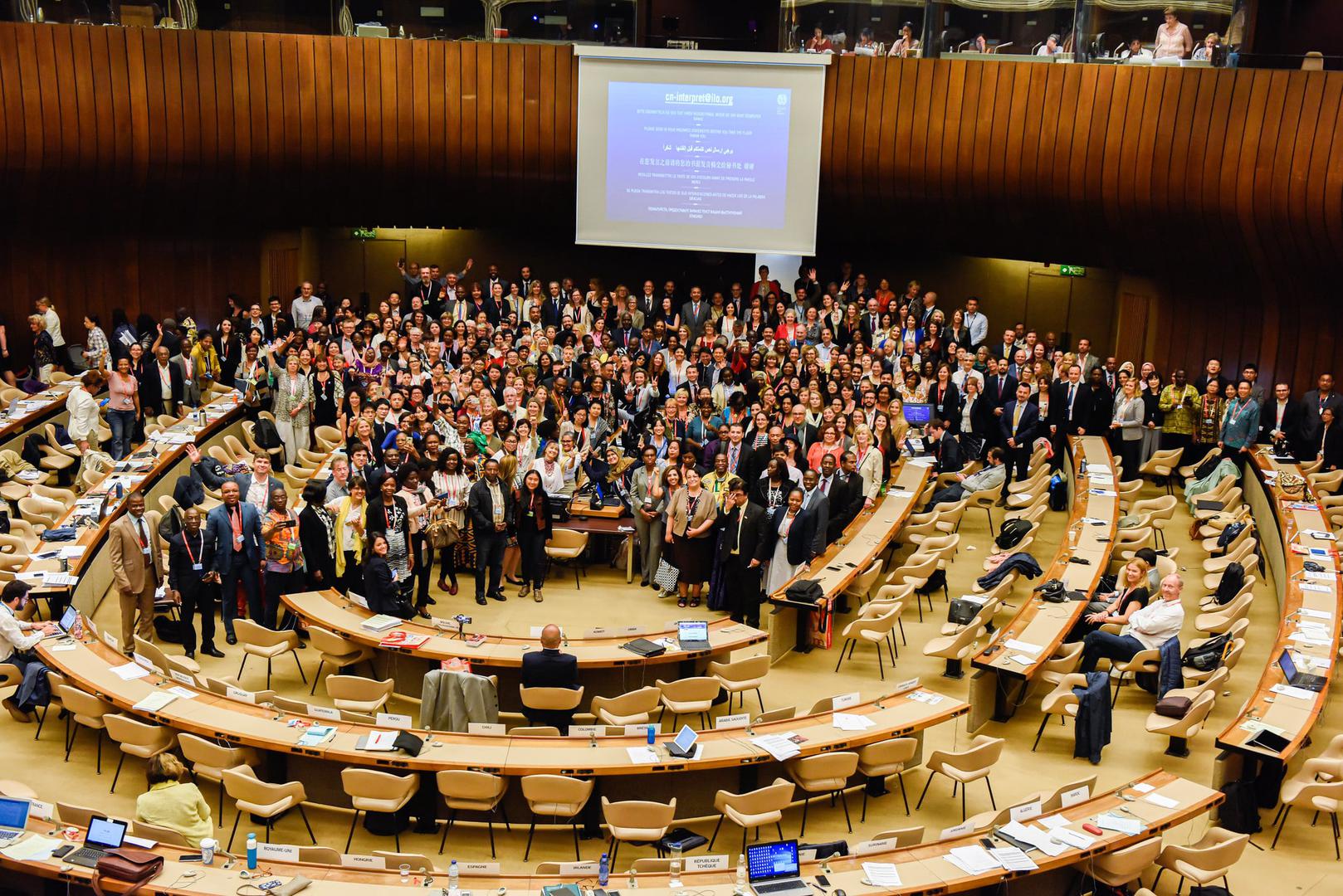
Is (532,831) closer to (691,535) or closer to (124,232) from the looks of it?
(691,535)

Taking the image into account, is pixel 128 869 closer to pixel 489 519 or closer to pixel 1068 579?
pixel 489 519

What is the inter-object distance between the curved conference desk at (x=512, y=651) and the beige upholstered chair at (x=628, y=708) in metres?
0.47

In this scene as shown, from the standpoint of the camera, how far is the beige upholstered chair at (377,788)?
811 centimetres

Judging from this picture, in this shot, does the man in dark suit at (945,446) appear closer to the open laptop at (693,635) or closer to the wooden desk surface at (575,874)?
the open laptop at (693,635)

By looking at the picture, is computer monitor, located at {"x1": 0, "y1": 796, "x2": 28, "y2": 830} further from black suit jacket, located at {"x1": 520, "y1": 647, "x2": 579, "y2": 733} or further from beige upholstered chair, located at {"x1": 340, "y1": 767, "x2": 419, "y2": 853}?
black suit jacket, located at {"x1": 520, "y1": 647, "x2": 579, "y2": 733}

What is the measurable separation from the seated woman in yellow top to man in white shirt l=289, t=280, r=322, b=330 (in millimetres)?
11587

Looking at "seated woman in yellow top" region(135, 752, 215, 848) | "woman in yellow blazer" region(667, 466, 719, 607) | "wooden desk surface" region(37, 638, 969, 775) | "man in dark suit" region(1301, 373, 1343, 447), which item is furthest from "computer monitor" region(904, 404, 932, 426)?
"seated woman in yellow top" region(135, 752, 215, 848)

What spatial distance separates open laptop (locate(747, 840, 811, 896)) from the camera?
23.2 ft

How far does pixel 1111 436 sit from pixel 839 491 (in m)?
5.34

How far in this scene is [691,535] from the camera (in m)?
12.3

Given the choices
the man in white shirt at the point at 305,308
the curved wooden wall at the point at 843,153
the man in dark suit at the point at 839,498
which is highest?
the curved wooden wall at the point at 843,153

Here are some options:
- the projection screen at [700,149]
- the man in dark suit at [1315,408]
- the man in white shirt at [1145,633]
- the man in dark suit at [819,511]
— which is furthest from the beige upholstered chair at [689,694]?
the projection screen at [700,149]

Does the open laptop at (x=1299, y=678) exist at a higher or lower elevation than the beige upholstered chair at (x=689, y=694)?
higher

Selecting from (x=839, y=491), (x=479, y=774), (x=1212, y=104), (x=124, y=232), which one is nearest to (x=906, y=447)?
(x=839, y=491)
